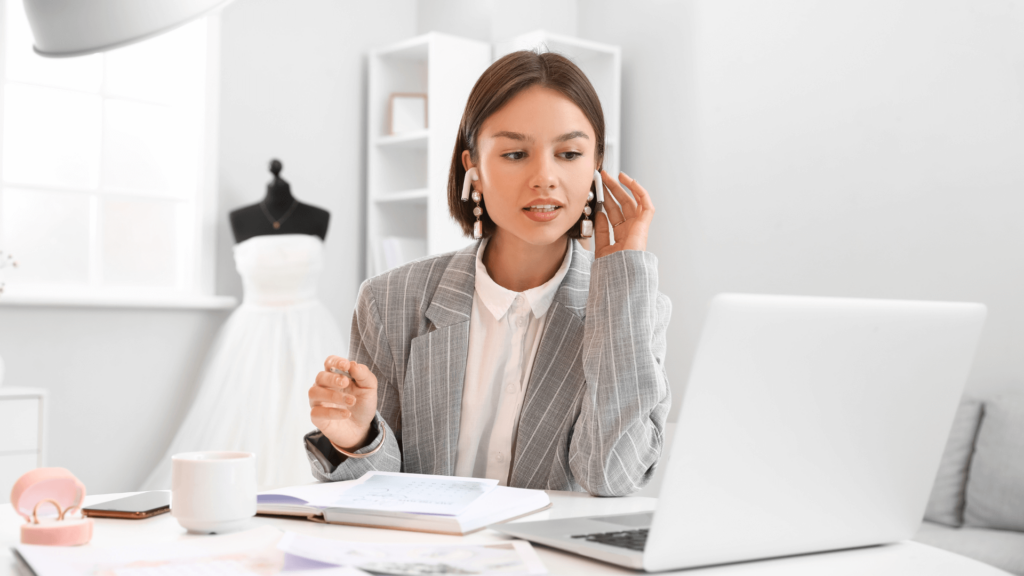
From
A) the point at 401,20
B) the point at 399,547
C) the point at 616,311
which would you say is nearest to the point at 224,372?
the point at 401,20

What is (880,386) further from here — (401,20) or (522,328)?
(401,20)

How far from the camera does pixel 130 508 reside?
875mm

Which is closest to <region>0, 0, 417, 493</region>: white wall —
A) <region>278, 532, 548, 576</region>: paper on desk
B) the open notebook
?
the open notebook

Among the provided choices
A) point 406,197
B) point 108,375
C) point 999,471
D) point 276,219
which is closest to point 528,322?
point 999,471

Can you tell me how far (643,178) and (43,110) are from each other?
88.3 inches

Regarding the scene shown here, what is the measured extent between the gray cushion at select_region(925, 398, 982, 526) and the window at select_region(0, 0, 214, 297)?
2.57 m

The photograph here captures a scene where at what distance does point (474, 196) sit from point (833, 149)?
1859 millimetres

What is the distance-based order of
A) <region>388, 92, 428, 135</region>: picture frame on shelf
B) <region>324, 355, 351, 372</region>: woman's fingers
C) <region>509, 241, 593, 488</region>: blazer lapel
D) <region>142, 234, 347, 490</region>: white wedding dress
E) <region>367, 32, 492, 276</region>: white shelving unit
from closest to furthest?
<region>324, 355, 351, 372</region>: woman's fingers, <region>509, 241, 593, 488</region>: blazer lapel, <region>142, 234, 347, 490</region>: white wedding dress, <region>367, 32, 492, 276</region>: white shelving unit, <region>388, 92, 428, 135</region>: picture frame on shelf

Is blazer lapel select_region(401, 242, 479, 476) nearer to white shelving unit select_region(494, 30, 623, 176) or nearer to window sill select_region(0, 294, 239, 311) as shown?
window sill select_region(0, 294, 239, 311)

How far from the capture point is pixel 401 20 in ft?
12.6

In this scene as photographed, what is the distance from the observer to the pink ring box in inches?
28.6

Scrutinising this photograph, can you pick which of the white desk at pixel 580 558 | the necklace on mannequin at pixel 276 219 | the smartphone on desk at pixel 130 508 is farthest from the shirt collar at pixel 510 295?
the necklace on mannequin at pixel 276 219

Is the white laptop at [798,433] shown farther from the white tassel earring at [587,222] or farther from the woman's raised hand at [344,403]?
the white tassel earring at [587,222]

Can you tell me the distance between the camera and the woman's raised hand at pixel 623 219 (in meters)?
1.25
